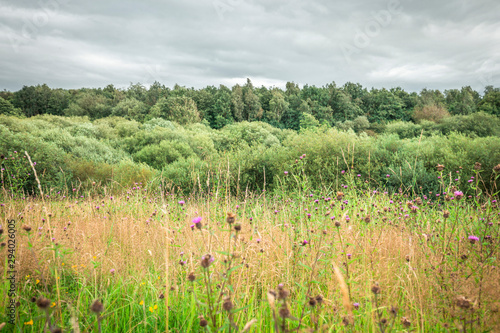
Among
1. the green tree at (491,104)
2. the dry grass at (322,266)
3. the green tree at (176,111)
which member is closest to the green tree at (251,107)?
the green tree at (176,111)

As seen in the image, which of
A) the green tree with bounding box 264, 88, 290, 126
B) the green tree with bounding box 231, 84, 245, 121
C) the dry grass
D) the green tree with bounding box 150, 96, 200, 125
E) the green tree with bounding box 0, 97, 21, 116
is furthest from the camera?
the green tree with bounding box 264, 88, 290, 126

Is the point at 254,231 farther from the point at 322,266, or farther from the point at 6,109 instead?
the point at 6,109

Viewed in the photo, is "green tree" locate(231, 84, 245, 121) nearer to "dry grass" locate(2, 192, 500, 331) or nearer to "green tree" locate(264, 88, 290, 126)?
"green tree" locate(264, 88, 290, 126)

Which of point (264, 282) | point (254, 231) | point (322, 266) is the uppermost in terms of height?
point (254, 231)

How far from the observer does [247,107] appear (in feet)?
175

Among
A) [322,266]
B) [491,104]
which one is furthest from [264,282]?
[491,104]

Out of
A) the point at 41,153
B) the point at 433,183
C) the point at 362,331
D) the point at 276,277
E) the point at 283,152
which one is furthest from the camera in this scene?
the point at 283,152

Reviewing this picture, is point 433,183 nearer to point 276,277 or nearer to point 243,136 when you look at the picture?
point 276,277

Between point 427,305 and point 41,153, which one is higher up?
point 41,153

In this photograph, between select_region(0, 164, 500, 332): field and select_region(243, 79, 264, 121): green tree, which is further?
select_region(243, 79, 264, 121): green tree

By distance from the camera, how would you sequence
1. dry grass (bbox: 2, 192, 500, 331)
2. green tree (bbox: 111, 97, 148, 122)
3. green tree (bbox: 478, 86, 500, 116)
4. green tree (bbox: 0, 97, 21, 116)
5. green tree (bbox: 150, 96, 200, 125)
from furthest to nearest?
green tree (bbox: 111, 97, 148, 122), green tree (bbox: 150, 96, 200, 125), green tree (bbox: 478, 86, 500, 116), green tree (bbox: 0, 97, 21, 116), dry grass (bbox: 2, 192, 500, 331)


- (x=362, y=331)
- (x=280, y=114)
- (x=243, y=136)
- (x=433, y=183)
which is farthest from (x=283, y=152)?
(x=280, y=114)

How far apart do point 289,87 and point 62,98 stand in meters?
47.7

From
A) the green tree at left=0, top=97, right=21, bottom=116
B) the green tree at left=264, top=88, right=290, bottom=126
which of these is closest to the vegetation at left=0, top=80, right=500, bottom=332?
the green tree at left=0, top=97, right=21, bottom=116
